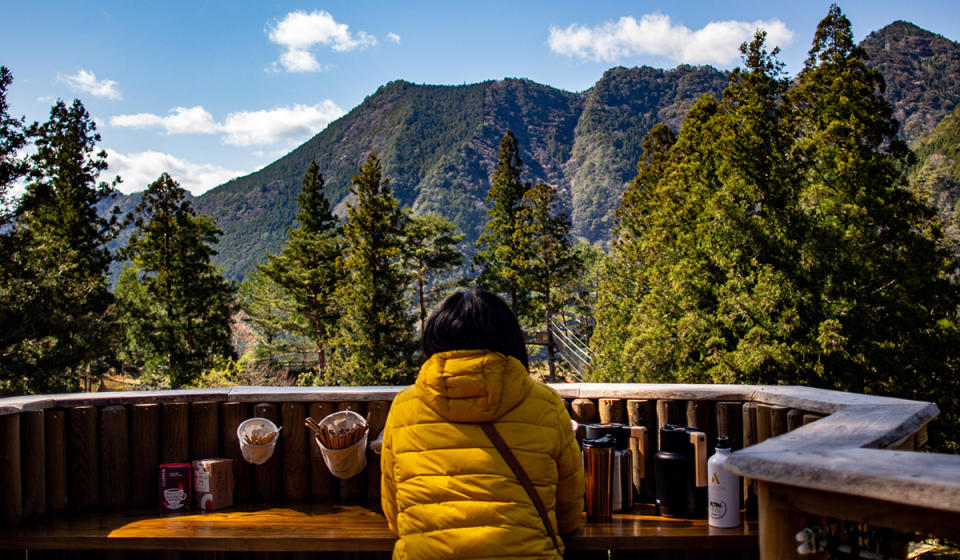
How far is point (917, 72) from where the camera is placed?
137 metres

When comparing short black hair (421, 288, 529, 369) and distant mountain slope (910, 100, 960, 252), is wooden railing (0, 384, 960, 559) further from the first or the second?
distant mountain slope (910, 100, 960, 252)

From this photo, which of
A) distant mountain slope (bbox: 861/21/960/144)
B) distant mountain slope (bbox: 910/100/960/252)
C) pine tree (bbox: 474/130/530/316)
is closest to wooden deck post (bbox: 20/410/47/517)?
pine tree (bbox: 474/130/530/316)

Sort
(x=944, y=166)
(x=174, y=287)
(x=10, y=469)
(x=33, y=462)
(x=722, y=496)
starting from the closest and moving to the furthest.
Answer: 1. (x=722, y=496)
2. (x=10, y=469)
3. (x=33, y=462)
4. (x=174, y=287)
5. (x=944, y=166)

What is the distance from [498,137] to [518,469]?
17010cm

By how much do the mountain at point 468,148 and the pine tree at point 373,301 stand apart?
9929 cm

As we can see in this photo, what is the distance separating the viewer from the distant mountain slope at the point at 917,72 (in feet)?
411

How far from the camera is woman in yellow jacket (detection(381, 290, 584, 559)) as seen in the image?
2041 mm

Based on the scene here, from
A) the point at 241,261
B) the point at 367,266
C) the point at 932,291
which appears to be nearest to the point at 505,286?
the point at 367,266

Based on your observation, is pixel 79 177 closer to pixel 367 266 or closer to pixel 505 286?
pixel 367 266

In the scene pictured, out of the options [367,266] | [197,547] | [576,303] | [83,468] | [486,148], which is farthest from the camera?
[486,148]

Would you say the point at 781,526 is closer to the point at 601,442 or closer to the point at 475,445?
the point at 475,445

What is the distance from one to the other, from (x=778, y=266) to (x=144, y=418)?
54.9 feet

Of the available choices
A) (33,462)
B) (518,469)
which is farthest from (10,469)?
(518,469)

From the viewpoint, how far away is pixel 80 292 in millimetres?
24500
